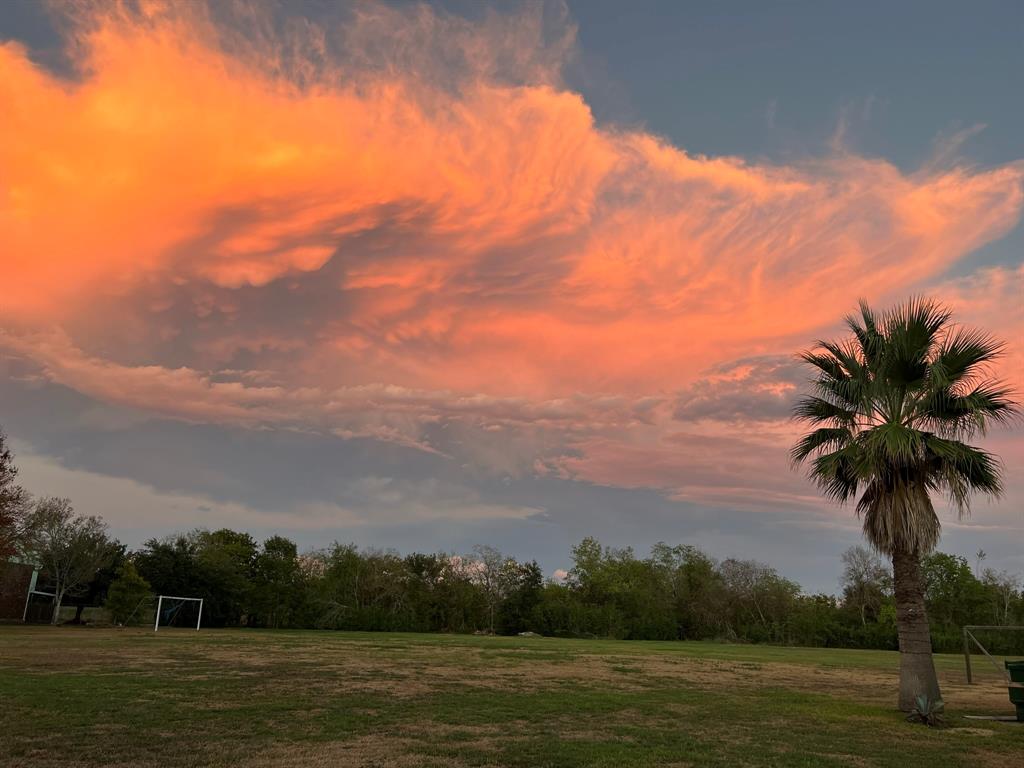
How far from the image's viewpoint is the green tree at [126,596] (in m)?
54.4

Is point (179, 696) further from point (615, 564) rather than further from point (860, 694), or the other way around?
point (615, 564)

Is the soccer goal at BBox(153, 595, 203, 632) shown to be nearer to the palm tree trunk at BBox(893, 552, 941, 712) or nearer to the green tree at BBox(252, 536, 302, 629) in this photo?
the green tree at BBox(252, 536, 302, 629)

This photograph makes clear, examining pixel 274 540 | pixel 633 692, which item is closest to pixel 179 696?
pixel 633 692

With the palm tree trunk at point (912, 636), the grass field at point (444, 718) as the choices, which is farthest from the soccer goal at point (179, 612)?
the palm tree trunk at point (912, 636)

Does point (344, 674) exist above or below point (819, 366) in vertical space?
below

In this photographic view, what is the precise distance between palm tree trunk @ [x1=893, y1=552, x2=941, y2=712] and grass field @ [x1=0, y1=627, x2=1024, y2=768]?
0.93 metres

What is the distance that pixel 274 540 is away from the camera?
80.9 metres

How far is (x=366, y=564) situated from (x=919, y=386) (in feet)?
248

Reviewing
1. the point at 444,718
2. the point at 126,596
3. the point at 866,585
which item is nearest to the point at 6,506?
the point at 126,596

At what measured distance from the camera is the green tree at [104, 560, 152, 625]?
54.4 meters

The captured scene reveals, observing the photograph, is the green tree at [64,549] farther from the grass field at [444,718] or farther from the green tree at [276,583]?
the grass field at [444,718]

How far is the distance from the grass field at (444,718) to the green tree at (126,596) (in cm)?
3267

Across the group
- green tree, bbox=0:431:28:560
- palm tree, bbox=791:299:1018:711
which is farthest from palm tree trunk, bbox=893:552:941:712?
green tree, bbox=0:431:28:560

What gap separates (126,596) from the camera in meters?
54.5
